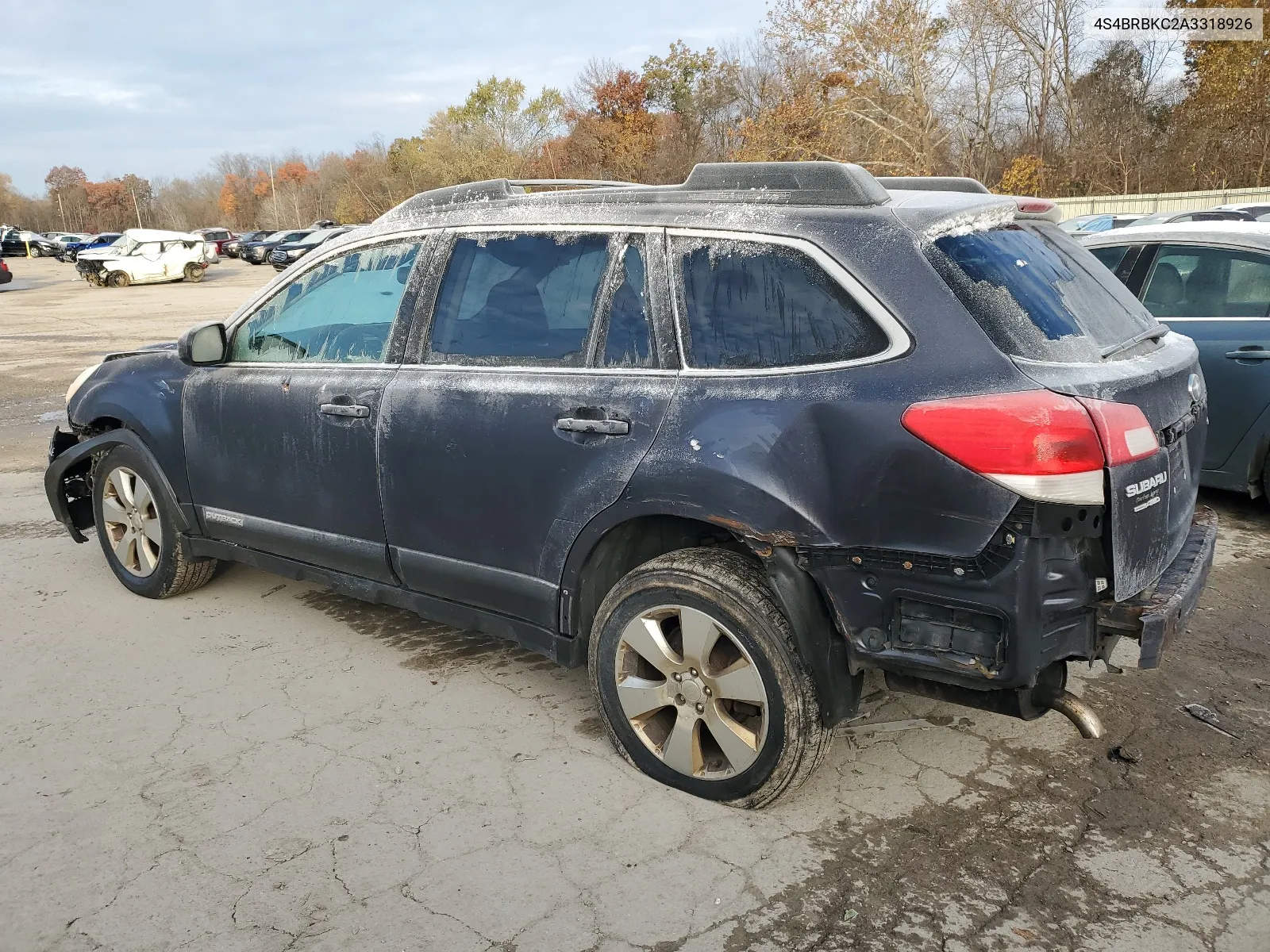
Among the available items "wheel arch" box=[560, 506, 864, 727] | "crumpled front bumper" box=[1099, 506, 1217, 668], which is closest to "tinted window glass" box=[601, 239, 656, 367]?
"wheel arch" box=[560, 506, 864, 727]

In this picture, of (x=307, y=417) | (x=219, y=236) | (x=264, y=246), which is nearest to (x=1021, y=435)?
(x=307, y=417)

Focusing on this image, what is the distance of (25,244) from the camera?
60.6m

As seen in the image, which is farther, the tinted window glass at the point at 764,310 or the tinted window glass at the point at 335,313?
the tinted window glass at the point at 335,313

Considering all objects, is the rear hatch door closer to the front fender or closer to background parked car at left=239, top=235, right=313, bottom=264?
the front fender

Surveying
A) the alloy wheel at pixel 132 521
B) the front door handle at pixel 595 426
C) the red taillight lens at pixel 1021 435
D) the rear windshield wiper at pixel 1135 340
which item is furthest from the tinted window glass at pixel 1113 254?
the alloy wheel at pixel 132 521

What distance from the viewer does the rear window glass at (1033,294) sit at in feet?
8.83

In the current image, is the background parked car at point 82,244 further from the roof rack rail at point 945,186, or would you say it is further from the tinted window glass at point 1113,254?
the roof rack rail at point 945,186

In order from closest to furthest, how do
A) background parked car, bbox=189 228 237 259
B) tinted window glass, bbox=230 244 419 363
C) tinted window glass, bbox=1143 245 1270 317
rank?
tinted window glass, bbox=230 244 419 363 → tinted window glass, bbox=1143 245 1270 317 → background parked car, bbox=189 228 237 259

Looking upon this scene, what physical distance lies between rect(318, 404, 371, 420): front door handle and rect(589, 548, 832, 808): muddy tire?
1.22m

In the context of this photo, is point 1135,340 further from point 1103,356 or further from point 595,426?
point 595,426

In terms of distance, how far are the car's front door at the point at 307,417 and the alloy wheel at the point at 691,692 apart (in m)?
1.22

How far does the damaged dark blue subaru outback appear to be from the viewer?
2.58 metres

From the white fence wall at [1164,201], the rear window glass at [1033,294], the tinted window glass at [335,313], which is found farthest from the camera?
the white fence wall at [1164,201]

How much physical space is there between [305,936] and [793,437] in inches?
71.5
